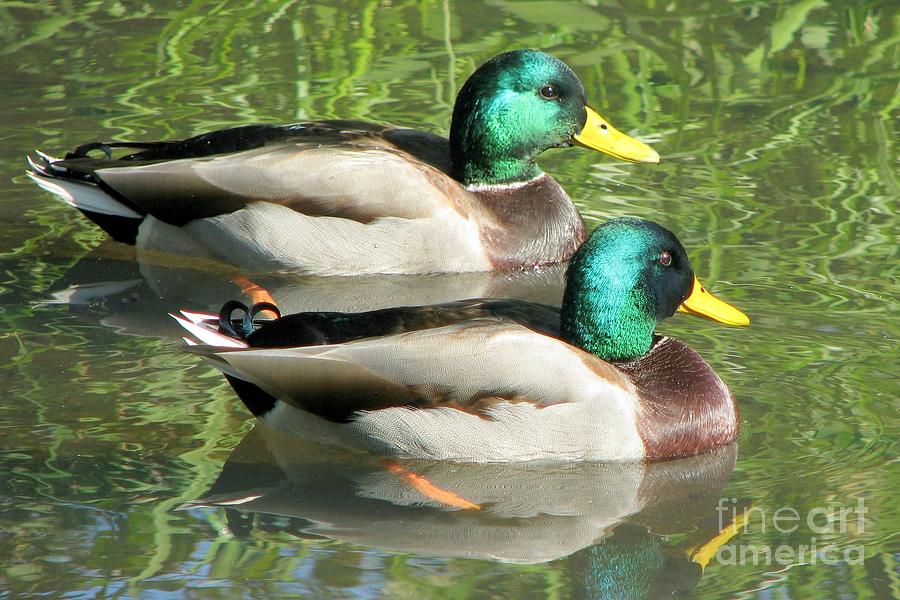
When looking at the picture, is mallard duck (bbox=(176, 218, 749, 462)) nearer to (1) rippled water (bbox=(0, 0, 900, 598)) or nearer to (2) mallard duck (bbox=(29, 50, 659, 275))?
(1) rippled water (bbox=(0, 0, 900, 598))

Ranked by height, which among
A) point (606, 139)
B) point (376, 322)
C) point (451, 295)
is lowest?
point (451, 295)

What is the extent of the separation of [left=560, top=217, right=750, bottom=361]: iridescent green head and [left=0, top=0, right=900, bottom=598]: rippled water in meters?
0.56

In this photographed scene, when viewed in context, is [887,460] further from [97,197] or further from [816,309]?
[97,197]

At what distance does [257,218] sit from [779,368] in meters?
3.15

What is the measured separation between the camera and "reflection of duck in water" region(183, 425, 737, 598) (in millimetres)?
5648

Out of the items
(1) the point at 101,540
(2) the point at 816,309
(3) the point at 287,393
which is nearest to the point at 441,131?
(2) the point at 816,309

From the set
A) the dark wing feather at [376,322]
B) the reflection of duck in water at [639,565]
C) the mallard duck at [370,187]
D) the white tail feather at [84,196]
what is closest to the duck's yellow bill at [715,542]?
the reflection of duck in water at [639,565]

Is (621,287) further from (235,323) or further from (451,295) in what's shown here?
(451,295)

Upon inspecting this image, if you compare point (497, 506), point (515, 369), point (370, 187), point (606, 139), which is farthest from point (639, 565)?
point (606, 139)

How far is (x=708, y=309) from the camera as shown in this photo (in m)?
6.83

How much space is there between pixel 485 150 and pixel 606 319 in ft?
9.12

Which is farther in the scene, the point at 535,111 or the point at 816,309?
the point at 535,111

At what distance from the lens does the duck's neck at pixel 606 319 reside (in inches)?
253

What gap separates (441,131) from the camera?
10.3 meters
